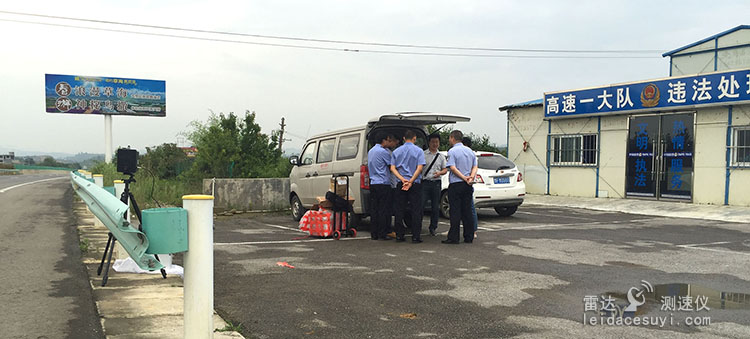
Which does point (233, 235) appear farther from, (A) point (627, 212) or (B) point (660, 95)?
(B) point (660, 95)

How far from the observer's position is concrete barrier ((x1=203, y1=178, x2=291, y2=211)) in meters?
13.7

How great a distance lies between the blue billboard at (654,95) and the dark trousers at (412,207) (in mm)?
9751

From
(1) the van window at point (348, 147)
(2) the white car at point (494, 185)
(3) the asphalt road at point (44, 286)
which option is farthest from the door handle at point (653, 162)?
(3) the asphalt road at point (44, 286)

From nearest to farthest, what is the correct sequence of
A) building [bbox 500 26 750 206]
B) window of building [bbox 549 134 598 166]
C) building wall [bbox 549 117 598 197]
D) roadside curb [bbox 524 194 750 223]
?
roadside curb [bbox 524 194 750 223]
building [bbox 500 26 750 206]
building wall [bbox 549 117 598 197]
window of building [bbox 549 134 598 166]

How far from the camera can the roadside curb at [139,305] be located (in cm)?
383

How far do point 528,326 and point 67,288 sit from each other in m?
4.35

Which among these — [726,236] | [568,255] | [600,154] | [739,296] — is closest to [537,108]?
[600,154]

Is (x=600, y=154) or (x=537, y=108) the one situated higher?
(x=537, y=108)

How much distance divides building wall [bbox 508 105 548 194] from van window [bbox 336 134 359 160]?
10.5 m

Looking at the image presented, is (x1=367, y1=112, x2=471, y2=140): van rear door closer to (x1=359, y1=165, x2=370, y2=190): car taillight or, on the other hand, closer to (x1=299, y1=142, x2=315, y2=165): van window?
(x1=359, y1=165, x2=370, y2=190): car taillight

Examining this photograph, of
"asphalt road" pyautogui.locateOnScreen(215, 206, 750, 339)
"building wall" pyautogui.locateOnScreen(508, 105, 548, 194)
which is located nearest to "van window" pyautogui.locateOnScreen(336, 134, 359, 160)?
"asphalt road" pyautogui.locateOnScreen(215, 206, 750, 339)

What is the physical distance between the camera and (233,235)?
9.30 m

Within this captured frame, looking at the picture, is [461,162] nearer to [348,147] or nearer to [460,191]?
[460,191]

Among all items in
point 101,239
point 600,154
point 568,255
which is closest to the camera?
point 568,255
